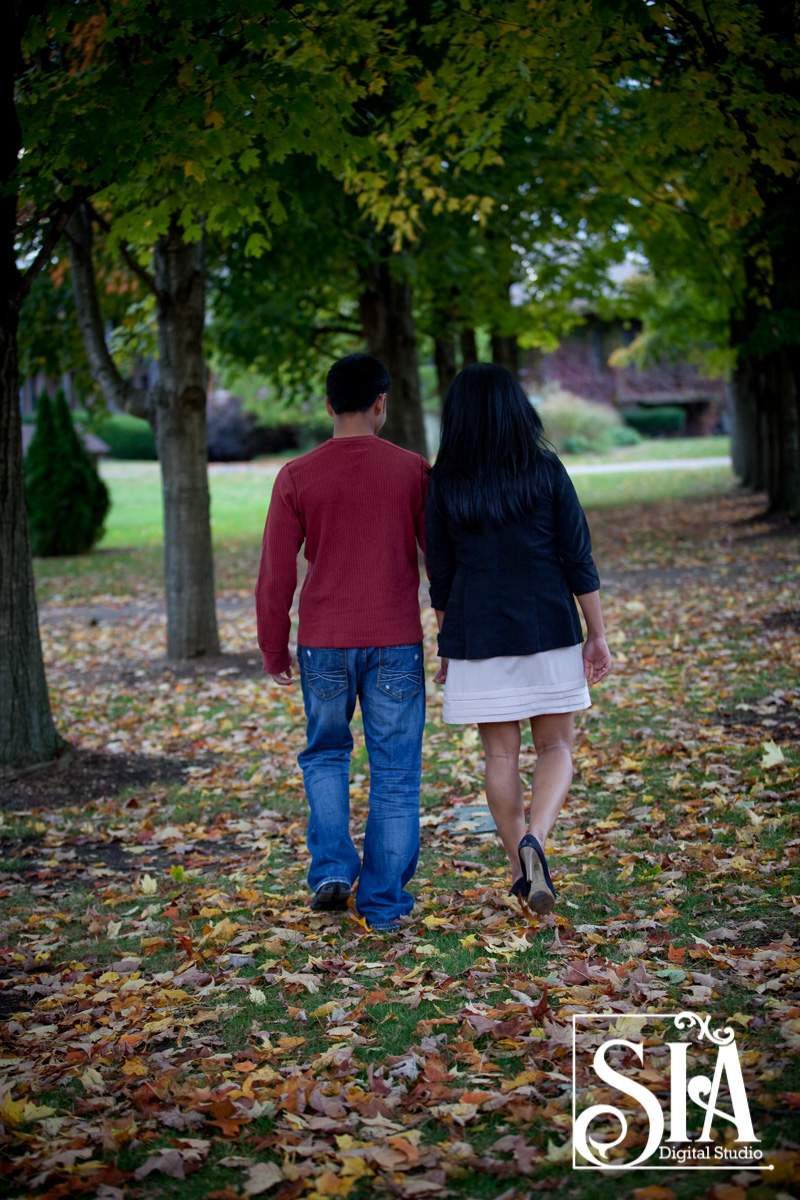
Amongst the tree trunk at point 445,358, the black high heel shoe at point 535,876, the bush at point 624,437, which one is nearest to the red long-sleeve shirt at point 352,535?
the black high heel shoe at point 535,876

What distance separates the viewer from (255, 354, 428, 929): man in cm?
407

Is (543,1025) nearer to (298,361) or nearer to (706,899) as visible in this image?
(706,899)

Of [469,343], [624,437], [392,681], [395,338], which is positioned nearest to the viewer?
[392,681]

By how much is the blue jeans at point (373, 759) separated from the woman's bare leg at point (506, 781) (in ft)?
0.88

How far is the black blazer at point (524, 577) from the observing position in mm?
3857

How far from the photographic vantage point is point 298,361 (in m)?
18.1

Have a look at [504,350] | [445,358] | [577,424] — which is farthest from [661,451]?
[445,358]

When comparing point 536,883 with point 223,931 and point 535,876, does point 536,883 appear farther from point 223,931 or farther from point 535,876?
point 223,931

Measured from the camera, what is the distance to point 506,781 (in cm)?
409

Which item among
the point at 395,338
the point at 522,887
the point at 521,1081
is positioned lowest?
the point at 521,1081

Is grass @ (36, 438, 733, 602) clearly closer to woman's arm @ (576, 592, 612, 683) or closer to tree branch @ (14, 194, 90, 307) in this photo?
tree branch @ (14, 194, 90, 307)

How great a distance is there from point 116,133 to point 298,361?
13080mm

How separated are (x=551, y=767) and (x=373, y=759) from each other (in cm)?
67

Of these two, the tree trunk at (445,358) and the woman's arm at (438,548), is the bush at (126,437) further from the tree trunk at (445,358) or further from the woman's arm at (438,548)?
the woman's arm at (438,548)
